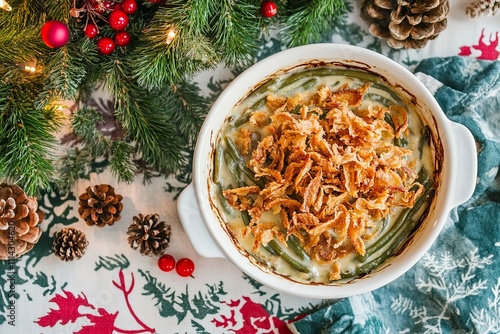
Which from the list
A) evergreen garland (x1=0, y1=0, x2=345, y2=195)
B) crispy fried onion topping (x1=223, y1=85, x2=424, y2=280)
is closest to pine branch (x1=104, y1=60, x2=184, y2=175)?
evergreen garland (x1=0, y1=0, x2=345, y2=195)

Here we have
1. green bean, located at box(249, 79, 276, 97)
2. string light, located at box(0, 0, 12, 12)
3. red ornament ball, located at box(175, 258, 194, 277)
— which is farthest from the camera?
red ornament ball, located at box(175, 258, 194, 277)

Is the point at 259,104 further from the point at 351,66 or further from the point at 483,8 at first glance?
the point at 483,8

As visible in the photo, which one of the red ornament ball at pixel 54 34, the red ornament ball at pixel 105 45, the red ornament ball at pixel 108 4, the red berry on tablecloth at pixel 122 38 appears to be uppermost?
the red ornament ball at pixel 108 4

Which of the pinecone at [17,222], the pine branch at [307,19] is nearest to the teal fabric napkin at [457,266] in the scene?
the pine branch at [307,19]

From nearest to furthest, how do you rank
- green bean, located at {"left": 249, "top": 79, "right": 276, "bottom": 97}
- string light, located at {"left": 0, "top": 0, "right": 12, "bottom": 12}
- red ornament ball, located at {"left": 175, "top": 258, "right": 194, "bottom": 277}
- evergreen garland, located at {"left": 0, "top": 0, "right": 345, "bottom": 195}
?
string light, located at {"left": 0, "top": 0, "right": 12, "bottom": 12} → evergreen garland, located at {"left": 0, "top": 0, "right": 345, "bottom": 195} → green bean, located at {"left": 249, "top": 79, "right": 276, "bottom": 97} → red ornament ball, located at {"left": 175, "top": 258, "right": 194, "bottom": 277}

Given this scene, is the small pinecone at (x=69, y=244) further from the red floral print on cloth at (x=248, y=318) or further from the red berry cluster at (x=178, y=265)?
the red floral print on cloth at (x=248, y=318)

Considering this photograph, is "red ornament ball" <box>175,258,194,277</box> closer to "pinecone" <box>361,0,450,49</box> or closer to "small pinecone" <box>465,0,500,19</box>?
"pinecone" <box>361,0,450,49</box>

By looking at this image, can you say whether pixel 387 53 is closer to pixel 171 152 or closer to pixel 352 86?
pixel 352 86

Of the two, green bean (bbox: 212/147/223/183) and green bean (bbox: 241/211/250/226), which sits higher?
green bean (bbox: 212/147/223/183)
